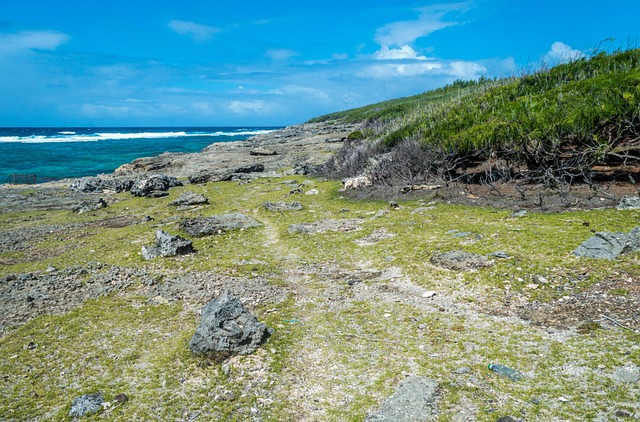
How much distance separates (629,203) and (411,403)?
7.63 meters

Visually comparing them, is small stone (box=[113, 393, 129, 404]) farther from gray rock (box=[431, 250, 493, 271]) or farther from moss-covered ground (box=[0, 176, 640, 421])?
gray rock (box=[431, 250, 493, 271])

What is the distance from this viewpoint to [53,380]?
466 cm

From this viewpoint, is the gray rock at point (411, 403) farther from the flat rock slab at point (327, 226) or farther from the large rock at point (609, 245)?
the flat rock slab at point (327, 226)

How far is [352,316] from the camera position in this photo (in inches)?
232

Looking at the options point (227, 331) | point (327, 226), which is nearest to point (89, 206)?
point (327, 226)

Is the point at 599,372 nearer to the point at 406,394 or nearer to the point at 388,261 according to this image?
the point at 406,394

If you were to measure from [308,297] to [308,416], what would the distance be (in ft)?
9.34

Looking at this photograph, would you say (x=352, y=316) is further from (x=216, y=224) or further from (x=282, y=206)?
(x=282, y=206)

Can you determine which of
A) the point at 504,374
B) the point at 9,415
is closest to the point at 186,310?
the point at 9,415

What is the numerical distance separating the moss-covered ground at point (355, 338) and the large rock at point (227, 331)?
15 centimetres

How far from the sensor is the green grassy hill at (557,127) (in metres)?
10.6

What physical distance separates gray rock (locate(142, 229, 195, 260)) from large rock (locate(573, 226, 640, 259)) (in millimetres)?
7317

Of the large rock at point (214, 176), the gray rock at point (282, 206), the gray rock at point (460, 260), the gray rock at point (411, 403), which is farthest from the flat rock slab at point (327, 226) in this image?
the large rock at point (214, 176)

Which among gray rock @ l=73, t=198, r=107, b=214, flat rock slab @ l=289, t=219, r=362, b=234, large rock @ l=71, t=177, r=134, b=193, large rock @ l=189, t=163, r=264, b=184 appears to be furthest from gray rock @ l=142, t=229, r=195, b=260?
large rock @ l=71, t=177, r=134, b=193
